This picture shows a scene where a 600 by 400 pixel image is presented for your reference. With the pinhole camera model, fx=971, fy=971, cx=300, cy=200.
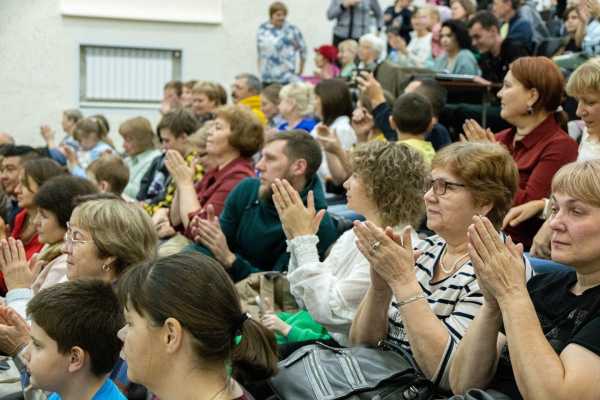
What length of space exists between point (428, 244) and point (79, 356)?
1222 millimetres

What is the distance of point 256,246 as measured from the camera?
458 cm

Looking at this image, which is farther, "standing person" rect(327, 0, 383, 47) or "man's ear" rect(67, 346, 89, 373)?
"standing person" rect(327, 0, 383, 47)

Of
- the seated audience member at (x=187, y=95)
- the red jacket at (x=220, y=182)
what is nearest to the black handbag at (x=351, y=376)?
the red jacket at (x=220, y=182)

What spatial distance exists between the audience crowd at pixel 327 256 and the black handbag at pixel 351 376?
6cm

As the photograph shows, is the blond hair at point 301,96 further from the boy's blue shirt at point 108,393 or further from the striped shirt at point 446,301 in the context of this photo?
the boy's blue shirt at point 108,393

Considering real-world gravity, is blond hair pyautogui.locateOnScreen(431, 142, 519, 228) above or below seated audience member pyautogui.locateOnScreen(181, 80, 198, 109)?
above

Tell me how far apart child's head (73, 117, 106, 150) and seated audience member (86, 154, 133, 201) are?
2.69 m

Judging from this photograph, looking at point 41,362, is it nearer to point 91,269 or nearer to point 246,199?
point 91,269

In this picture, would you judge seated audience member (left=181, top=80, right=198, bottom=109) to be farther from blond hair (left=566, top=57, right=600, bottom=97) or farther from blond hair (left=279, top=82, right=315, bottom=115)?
blond hair (left=566, top=57, right=600, bottom=97)

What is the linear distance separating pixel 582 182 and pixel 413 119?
2752 mm

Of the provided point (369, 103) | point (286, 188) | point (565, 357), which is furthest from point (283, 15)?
point (565, 357)

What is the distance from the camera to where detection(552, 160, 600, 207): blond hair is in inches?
96.5

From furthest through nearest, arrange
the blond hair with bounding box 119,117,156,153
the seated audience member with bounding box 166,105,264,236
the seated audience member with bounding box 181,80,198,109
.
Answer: the seated audience member with bounding box 181,80,198,109 < the blond hair with bounding box 119,117,156,153 < the seated audience member with bounding box 166,105,264,236

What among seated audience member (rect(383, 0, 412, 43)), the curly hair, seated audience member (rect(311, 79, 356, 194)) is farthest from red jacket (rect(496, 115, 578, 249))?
seated audience member (rect(383, 0, 412, 43))
